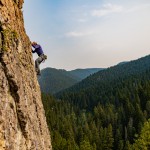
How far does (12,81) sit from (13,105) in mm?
1045

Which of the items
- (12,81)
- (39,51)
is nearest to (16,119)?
(12,81)

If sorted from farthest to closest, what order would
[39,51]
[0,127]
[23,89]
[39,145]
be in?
[39,51] → [39,145] → [23,89] → [0,127]

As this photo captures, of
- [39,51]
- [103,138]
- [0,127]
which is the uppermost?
[39,51]

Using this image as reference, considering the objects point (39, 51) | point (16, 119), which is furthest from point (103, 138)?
point (16, 119)

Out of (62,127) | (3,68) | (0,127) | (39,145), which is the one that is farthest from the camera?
(62,127)

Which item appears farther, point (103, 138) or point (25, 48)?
point (103, 138)

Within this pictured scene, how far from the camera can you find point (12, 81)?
15.1 meters

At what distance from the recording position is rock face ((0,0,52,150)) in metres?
13.8

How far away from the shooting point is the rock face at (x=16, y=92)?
1382 centimetres

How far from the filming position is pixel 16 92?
50.8 ft

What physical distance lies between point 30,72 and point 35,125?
3287 millimetres

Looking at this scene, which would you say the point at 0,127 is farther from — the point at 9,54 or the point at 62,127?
the point at 62,127

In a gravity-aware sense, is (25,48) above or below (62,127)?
above

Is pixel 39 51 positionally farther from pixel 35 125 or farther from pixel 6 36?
pixel 6 36
